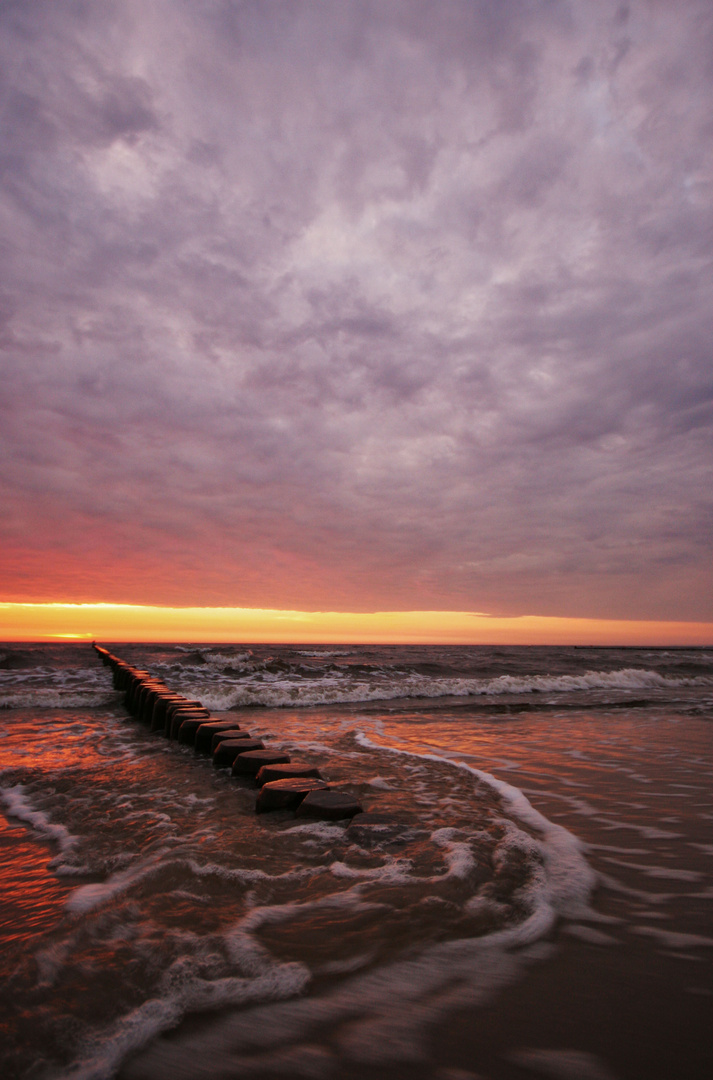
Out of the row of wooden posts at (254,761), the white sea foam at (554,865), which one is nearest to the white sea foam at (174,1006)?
the white sea foam at (554,865)

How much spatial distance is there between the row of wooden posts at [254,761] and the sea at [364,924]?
131mm

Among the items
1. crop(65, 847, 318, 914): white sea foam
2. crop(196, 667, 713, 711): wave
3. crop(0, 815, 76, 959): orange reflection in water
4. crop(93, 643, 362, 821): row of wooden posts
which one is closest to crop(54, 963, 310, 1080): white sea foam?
crop(0, 815, 76, 959): orange reflection in water

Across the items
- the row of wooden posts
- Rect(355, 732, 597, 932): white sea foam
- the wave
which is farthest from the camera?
the wave

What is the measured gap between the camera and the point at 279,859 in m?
3.30

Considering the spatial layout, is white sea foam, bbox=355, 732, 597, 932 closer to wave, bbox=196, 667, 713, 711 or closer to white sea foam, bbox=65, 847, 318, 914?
white sea foam, bbox=65, 847, 318, 914

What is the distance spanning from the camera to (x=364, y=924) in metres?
2.52

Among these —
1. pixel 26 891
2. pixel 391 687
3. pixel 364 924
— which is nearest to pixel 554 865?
pixel 364 924

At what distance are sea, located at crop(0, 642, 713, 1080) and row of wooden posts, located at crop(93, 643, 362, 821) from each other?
131 millimetres

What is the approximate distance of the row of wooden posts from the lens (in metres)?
4.06

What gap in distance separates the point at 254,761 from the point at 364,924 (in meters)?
2.81

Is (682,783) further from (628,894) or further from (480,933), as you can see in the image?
(480,933)

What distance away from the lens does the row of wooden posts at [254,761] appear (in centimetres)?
406

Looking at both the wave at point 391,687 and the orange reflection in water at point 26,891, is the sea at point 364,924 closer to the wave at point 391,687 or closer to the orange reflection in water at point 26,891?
the orange reflection in water at point 26,891

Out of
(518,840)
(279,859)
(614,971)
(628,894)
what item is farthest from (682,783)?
(279,859)
